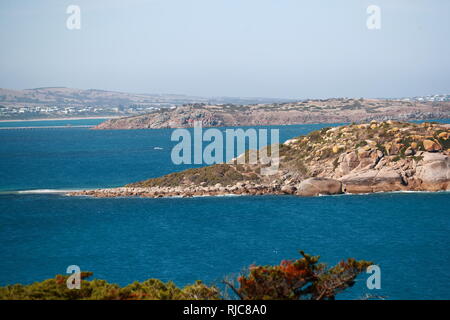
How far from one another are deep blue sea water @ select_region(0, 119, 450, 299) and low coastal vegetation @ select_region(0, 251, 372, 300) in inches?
301

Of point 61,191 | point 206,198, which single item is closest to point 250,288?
point 206,198

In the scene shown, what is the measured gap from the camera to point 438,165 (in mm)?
57875

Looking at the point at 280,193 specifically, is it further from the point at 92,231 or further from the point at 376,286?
the point at 376,286

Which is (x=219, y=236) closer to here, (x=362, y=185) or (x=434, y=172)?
(x=362, y=185)

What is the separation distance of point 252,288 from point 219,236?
72.6ft

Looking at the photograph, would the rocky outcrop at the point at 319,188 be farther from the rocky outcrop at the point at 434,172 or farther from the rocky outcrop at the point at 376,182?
the rocky outcrop at the point at 434,172

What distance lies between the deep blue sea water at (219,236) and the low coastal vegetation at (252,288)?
7650 millimetres

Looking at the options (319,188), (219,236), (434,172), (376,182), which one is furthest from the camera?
(319,188)

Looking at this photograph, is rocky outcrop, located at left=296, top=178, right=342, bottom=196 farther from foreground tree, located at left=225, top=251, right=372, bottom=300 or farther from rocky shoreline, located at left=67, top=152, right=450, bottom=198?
foreground tree, located at left=225, top=251, right=372, bottom=300

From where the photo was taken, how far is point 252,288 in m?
21.8

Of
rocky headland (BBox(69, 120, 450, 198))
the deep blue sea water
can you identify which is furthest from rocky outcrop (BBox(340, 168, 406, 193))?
the deep blue sea water

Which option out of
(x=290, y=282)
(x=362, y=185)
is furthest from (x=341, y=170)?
(x=290, y=282)

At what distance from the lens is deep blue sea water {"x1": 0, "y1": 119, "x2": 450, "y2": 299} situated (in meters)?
34.8

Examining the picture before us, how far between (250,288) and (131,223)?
27.9m
